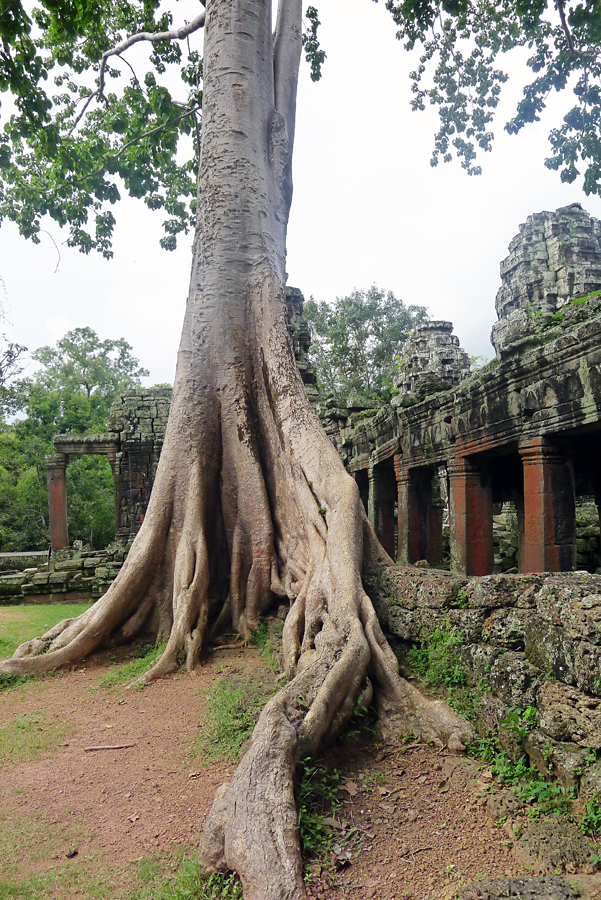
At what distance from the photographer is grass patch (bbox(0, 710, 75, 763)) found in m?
2.82

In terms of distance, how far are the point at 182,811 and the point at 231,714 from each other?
29.2 inches

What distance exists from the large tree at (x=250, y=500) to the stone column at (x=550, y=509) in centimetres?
135

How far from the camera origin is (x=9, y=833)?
2.10 metres

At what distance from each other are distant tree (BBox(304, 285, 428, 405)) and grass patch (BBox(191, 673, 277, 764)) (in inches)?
731

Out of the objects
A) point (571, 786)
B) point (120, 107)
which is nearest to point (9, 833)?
point (571, 786)

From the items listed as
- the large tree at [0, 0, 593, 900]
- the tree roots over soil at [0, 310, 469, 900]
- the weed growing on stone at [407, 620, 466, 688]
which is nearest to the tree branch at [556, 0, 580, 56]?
the large tree at [0, 0, 593, 900]

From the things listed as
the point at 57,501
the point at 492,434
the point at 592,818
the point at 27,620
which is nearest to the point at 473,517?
the point at 492,434

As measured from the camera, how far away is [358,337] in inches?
925

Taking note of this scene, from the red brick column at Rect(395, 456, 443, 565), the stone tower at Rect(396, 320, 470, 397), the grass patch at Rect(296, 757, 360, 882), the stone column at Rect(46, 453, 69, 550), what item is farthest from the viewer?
the stone column at Rect(46, 453, 69, 550)

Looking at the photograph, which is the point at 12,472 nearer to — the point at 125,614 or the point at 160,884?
the point at 125,614

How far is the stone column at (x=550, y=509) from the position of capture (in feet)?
14.2

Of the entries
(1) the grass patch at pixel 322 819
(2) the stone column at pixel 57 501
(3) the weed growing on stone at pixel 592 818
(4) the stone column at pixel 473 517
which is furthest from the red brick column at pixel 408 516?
(2) the stone column at pixel 57 501

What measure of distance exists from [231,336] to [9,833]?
13.5 ft

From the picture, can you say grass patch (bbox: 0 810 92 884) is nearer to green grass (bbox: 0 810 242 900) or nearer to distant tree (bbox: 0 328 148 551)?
green grass (bbox: 0 810 242 900)
